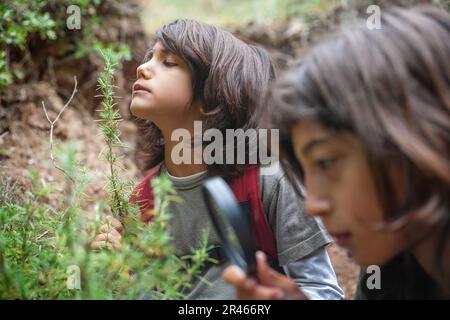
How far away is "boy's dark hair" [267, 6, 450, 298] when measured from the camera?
3.66 feet

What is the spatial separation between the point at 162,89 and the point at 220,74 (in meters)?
0.24

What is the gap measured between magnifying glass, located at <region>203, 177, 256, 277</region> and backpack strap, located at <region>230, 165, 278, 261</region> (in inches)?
21.2

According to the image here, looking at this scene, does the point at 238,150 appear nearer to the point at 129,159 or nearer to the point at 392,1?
the point at 129,159

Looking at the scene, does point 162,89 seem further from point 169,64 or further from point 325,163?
point 325,163

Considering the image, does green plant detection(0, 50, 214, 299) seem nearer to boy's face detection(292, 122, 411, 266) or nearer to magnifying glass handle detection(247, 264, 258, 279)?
magnifying glass handle detection(247, 264, 258, 279)

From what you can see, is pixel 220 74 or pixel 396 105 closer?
pixel 396 105

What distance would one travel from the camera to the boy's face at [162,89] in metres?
1.89

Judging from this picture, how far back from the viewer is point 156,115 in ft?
6.32

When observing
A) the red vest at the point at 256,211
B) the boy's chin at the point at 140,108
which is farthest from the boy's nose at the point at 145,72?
the red vest at the point at 256,211

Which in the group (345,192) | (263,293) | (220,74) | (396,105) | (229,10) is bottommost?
(263,293)

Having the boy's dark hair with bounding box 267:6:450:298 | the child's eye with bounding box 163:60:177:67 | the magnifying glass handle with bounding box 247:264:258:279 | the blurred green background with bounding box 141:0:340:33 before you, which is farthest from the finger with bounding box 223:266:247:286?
the blurred green background with bounding box 141:0:340:33

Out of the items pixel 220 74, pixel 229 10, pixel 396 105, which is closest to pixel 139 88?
pixel 220 74

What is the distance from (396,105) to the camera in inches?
45.1
